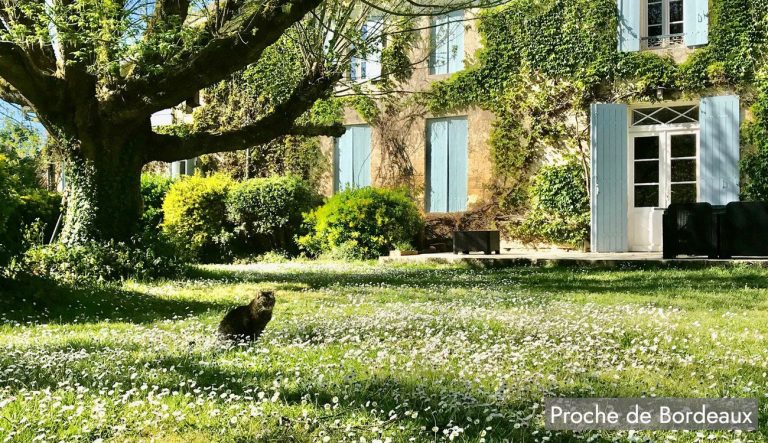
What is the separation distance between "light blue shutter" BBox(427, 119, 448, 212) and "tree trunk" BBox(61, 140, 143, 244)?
24.0ft

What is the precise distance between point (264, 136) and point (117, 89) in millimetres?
2085

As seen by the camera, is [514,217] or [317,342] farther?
[514,217]

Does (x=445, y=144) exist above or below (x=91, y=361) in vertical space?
above

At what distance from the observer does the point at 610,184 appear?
1277 cm

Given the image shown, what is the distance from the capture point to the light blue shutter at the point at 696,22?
492 inches

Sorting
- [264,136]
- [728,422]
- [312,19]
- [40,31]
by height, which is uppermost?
[312,19]

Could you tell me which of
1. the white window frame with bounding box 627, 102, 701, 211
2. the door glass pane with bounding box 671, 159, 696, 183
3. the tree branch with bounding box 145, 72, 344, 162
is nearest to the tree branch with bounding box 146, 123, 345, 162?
the tree branch with bounding box 145, 72, 344, 162

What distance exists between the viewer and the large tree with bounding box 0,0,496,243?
7.90 metres

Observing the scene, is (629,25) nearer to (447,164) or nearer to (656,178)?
(656,178)

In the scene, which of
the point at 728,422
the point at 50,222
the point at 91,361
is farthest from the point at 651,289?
the point at 50,222

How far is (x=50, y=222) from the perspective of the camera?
12.4m

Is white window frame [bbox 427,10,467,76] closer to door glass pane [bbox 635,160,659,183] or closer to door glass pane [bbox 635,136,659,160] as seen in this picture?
door glass pane [bbox 635,136,659,160]

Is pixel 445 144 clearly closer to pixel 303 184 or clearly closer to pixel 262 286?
pixel 303 184

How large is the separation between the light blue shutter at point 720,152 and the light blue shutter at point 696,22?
1.09m
